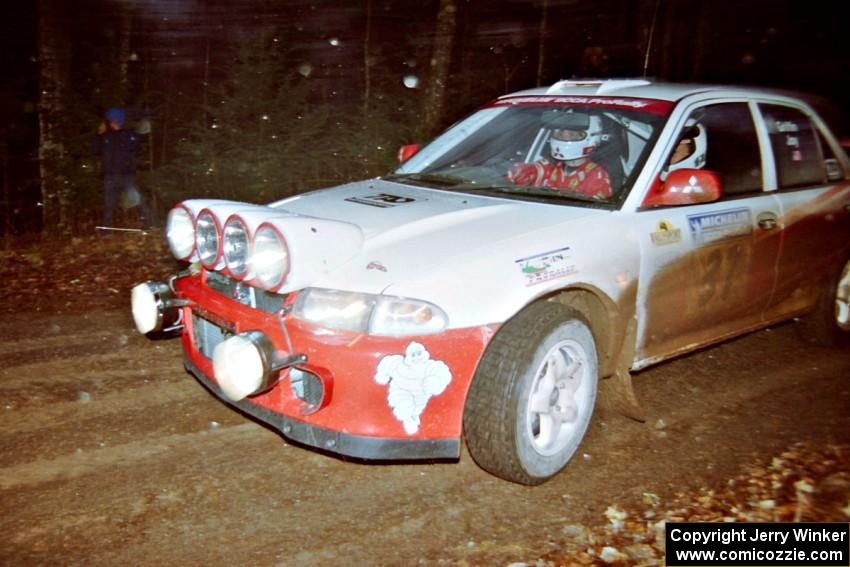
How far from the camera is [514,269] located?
11.7 feet

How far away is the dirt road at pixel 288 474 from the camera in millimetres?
3254

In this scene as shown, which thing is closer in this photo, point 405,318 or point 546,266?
point 405,318

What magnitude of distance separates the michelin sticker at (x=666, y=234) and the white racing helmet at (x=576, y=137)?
729 mm

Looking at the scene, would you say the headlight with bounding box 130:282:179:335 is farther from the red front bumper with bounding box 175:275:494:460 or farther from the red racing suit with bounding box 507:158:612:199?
the red racing suit with bounding box 507:158:612:199

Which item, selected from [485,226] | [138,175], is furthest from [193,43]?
[485,226]

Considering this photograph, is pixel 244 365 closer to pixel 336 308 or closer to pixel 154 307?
pixel 336 308

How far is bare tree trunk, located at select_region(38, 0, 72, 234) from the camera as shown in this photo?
40.0 ft

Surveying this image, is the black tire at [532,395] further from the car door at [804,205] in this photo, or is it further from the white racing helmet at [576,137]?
the car door at [804,205]

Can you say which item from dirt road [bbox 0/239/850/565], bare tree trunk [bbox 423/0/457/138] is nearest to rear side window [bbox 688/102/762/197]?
dirt road [bbox 0/239/850/565]

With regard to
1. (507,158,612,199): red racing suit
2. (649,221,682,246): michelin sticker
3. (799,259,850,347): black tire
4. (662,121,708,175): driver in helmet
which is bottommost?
(799,259,850,347): black tire

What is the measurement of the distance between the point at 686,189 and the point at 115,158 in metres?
10.4

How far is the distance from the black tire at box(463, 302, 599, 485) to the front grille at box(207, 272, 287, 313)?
0.96 meters

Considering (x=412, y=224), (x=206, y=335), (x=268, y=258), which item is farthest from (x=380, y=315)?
(x=206, y=335)

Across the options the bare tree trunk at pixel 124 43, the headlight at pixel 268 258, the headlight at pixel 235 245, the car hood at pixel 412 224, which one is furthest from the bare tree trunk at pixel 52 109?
the headlight at pixel 268 258
